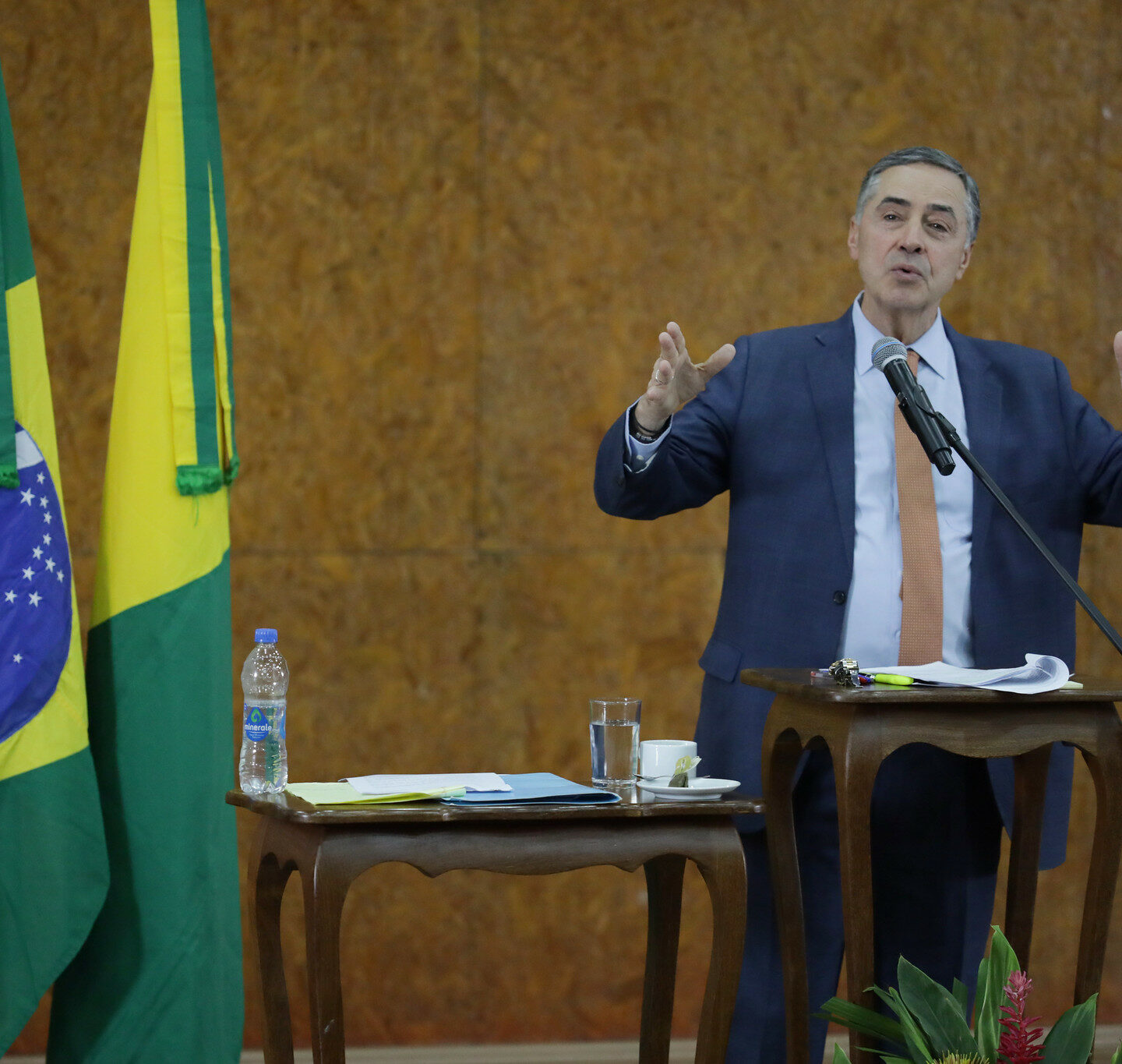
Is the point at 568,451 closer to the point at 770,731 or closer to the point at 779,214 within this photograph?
the point at 779,214

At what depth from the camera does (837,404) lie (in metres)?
2.09

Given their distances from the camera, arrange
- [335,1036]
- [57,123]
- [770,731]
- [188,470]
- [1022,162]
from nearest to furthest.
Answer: [335,1036] → [770,731] → [188,470] → [57,123] → [1022,162]

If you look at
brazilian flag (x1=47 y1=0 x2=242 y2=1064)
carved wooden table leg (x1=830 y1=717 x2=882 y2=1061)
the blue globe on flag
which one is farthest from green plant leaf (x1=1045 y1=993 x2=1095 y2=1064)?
the blue globe on flag

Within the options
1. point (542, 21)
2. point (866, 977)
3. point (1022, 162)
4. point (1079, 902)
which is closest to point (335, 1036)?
point (866, 977)

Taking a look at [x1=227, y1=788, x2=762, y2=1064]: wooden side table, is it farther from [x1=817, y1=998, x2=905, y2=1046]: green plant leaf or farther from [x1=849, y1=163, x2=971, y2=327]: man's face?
[x1=849, y1=163, x2=971, y2=327]: man's face

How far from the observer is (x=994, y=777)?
76.9 inches

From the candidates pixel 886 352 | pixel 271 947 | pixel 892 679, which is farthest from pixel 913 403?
pixel 271 947

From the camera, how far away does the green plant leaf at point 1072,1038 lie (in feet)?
4.31

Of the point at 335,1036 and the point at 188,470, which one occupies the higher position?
the point at 188,470

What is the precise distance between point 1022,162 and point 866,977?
2.30 metres

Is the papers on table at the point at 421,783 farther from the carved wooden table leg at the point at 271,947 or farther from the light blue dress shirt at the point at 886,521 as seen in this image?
Answer: the light blue dress shirt at the point at 886,521

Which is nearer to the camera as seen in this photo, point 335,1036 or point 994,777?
point 335,1036

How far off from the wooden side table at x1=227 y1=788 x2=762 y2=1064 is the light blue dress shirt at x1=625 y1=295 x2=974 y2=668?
1.36ft

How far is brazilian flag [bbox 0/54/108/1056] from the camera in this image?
6.02 ft
